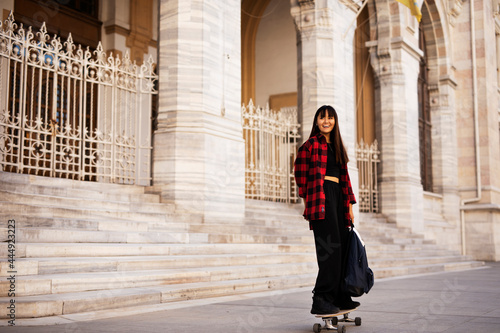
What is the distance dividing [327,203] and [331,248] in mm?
354

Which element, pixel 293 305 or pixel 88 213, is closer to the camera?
pixel 293 305

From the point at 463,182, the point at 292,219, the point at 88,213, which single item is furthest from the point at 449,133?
the point at 88,213

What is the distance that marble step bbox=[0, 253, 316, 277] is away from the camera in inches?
220

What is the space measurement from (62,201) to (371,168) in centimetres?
1032

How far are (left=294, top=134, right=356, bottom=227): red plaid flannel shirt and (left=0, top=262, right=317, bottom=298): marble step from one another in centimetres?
216

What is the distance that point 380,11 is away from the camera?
16859 millimetres

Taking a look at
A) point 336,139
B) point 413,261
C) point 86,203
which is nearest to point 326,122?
point 336,139

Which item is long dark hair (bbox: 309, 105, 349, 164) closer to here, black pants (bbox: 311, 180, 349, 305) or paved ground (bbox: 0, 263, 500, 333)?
black pants (bbox: 311, 180, 349, 305)

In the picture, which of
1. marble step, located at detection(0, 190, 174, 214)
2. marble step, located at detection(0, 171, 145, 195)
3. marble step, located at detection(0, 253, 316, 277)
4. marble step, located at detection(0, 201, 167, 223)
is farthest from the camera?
marble step, located at detection(0, 171, 145, 195)

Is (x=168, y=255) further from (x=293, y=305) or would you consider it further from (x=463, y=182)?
(x=463, y=182)

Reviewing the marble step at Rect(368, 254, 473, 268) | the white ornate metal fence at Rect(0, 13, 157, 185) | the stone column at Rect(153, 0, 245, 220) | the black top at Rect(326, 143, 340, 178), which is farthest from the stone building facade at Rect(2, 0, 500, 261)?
the black top at Rect(326, 143, 340, 178)

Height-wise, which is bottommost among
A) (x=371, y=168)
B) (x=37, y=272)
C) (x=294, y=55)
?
(x=37, y=272)

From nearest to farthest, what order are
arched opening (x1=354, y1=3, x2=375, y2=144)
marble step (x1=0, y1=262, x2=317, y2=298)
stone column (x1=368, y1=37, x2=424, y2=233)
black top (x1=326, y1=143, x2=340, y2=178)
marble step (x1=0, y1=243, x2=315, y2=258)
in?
black top (x1=326, y1=143, x2=340, y2=178)
marble step (x1=0, y1=262, x2=317, y2=298)
marble step (x1=0, y1=243, x2=315, y2=258)
stone column (x1=368, y1=37, x2=424, y2=233)
arched opening (x1=354, y1=3, x2=375, y2=144)

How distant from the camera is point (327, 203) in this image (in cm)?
484
